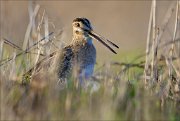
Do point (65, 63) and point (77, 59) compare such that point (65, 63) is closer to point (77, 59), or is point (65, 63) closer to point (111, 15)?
point (77, 59)

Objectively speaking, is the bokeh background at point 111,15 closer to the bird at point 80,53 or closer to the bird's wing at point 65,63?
the bird at point 80,53

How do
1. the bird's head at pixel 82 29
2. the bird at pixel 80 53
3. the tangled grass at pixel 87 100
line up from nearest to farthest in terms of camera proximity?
the tangled grass at pixel 87 100, the bird at pixel 80 53, the bird's head at pixel 82 29

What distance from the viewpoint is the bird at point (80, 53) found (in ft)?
29.1

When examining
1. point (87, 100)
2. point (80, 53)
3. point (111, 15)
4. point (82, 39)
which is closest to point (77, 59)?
point (80, 53)

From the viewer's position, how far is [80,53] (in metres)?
9.57

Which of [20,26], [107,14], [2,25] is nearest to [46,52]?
[2,25]

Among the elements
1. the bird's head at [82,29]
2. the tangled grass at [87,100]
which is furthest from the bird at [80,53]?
the tangled grass at [87,100]

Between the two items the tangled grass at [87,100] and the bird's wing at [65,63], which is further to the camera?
the bird's wing at [65,63]

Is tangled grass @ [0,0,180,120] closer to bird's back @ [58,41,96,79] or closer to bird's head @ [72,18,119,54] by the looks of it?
bird's back @ [58,41,96,79]

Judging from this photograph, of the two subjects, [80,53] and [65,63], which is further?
[80,53]

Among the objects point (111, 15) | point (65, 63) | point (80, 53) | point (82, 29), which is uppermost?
point (111, 15)

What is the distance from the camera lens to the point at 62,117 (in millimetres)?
6387

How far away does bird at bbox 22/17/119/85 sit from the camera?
29.1 ft

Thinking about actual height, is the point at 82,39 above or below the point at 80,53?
above
